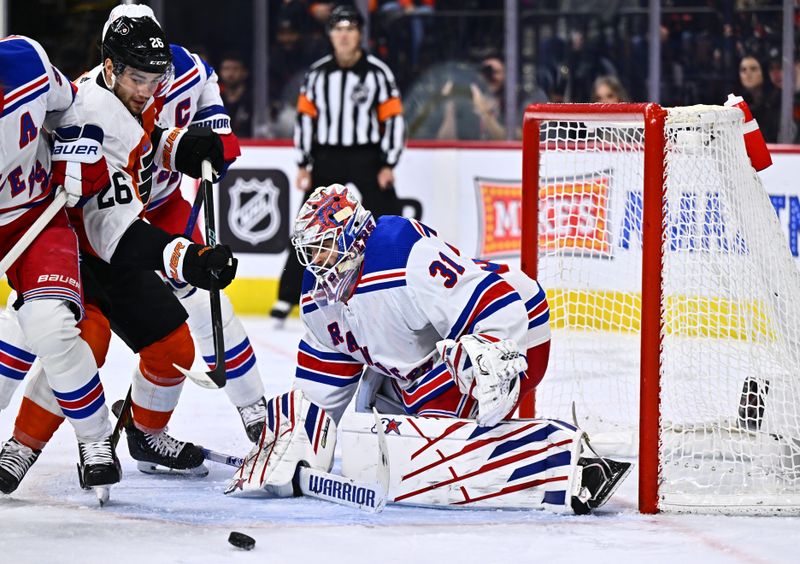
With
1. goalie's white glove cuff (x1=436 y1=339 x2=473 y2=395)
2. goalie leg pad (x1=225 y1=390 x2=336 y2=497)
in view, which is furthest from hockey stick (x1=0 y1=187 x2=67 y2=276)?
goalie's white glove cuff (x1=436 y1=339 x2=473 y2=395)

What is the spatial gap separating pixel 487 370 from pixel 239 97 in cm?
396

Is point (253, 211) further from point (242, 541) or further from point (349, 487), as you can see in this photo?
point (242, 541)

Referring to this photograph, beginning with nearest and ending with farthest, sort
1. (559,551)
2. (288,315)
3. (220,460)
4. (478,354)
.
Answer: (559,551) < (478,354) < (220,460) < (288,315)

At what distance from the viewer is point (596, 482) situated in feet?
8.88

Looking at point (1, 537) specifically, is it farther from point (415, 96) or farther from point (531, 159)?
point (415, 96)

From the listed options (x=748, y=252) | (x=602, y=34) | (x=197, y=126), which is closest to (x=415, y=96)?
(x=602, y=34)

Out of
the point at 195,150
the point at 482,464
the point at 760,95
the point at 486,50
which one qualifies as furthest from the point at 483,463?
the point at 486,50

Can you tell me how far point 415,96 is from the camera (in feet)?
20.2

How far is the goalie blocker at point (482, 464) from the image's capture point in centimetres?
271

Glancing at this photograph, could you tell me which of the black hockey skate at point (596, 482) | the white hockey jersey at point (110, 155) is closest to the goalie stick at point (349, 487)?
the black hockey skate at point (596, 482)

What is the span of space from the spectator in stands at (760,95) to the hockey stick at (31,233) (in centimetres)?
329

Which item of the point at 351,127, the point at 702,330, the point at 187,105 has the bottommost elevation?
the point at 702,330

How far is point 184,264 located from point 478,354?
0.63 m

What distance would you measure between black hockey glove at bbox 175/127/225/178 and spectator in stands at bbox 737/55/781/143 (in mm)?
2825
